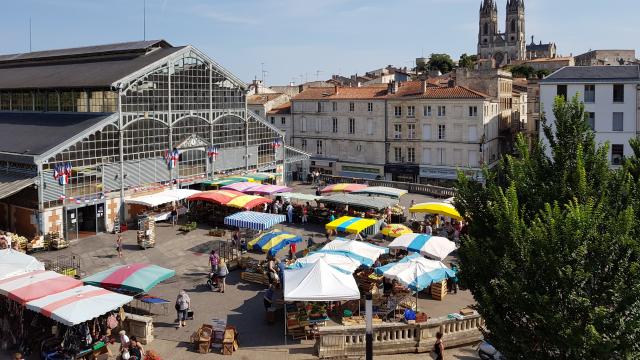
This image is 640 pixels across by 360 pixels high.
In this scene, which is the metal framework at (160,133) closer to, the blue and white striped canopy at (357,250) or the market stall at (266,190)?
the market stall at (266,190)

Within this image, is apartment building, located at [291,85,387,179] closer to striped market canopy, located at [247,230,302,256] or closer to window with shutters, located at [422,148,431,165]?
window with shutters, located at [422,148,431,165]

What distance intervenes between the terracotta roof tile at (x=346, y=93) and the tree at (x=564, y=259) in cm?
4249

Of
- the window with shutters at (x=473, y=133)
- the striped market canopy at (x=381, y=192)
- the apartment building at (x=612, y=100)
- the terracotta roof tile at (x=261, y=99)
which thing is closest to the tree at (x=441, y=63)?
the terracotta roof tile at (x=261, y=99)

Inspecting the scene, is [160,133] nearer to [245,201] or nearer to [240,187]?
[240,187]

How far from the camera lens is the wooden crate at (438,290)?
73.3 ft

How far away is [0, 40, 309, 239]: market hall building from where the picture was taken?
31.5 metres

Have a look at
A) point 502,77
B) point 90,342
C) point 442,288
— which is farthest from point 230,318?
point 502,77

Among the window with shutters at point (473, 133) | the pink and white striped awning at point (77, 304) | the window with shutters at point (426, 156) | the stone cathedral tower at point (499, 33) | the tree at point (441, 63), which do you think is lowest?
the pink and white striped awning at point (77, 304)

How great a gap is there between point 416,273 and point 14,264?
14.2 metres

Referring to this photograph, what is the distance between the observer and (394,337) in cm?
1817

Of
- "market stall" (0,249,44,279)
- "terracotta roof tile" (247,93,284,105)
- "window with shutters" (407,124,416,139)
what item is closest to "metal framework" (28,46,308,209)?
"market stall" (0,249,44,279)

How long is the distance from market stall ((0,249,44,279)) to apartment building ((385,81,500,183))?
3740 centimetres

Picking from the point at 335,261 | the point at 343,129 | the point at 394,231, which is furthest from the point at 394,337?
the point at 343,129

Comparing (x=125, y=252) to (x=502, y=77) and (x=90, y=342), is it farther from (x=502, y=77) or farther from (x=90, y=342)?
(x=502, y=77)
